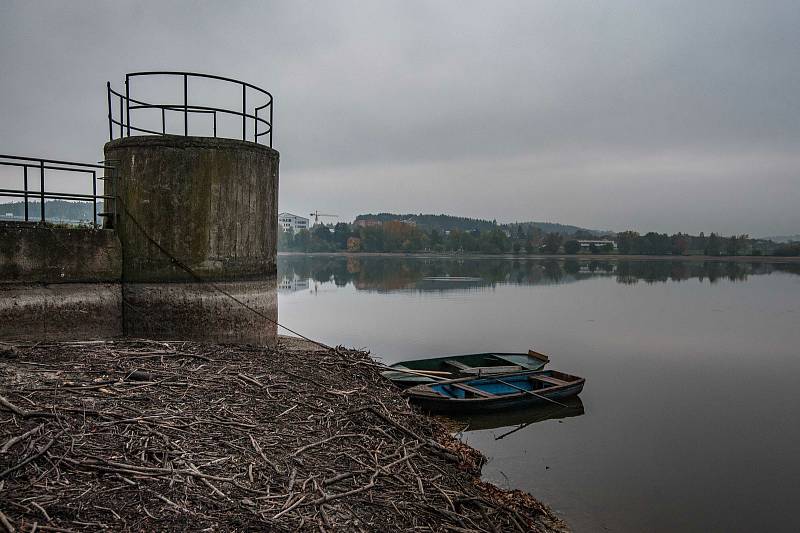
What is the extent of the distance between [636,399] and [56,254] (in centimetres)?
1582

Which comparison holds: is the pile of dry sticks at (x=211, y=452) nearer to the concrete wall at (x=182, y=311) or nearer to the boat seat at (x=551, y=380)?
the concrete wall at (x=182, y=311)

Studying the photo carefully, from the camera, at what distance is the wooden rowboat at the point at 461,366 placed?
53.0 ft

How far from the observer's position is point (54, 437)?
21.3 ft

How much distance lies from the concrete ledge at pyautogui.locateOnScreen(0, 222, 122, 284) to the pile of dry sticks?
1.59 metres

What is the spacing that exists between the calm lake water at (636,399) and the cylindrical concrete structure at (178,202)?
701cm

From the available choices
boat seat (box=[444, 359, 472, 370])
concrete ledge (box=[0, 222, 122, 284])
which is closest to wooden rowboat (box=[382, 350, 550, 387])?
boat seat (box=[444, 359, 472, 370])

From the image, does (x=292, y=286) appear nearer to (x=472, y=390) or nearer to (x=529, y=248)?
(x=472, y=390)

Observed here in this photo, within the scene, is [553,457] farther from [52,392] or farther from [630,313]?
A: [630,313]

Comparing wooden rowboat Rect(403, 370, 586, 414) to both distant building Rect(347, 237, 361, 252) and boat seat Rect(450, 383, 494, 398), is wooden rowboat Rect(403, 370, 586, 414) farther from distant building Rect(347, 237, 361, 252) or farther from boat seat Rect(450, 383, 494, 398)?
distant building Rect(347, 237, 361, 252)

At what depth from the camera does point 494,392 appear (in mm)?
16734

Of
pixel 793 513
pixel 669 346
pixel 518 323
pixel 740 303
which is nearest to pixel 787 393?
pixel 669 346

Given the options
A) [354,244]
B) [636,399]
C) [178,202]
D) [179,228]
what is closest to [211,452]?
[179,228]

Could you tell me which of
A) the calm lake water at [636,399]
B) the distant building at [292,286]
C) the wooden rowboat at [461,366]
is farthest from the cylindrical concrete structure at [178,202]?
the distant building at [292,286]

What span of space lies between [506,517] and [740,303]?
44350 millimetres
